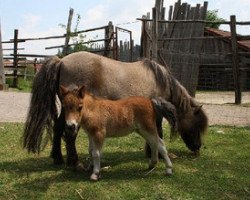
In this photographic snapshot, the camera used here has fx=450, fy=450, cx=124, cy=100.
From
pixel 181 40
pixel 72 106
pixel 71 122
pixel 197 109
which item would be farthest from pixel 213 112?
pixel 71 122

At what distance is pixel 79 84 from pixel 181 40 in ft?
29.5

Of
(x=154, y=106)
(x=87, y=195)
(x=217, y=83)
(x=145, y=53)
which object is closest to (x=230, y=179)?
(x=154, y=106)

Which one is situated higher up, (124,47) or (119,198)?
(124,47)

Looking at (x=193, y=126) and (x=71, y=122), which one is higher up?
(x=71, y=122)

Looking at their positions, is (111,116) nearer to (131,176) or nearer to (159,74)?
(131,176)

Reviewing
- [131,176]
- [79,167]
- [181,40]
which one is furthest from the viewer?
[181,40]

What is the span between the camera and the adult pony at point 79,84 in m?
6.11

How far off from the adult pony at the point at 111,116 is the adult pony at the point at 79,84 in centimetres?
33

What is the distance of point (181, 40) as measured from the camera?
14.7 m

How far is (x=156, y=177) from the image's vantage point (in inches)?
227

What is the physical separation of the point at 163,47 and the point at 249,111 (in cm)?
383

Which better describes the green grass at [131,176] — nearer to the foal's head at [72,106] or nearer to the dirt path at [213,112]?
the foal's head at [72,106]

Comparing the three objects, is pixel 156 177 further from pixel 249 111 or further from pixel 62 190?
pixel 249 111

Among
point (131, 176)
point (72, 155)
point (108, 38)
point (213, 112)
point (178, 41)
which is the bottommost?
point (131, 176)
